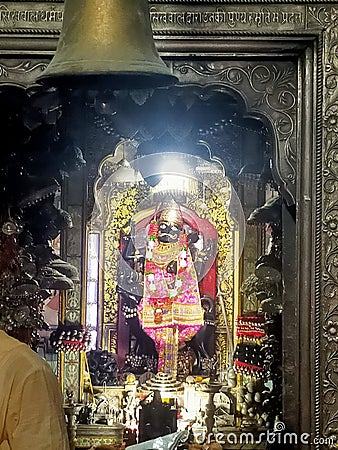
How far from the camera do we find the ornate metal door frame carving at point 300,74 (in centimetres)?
215

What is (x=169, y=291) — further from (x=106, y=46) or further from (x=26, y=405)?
(x=26, y=405)

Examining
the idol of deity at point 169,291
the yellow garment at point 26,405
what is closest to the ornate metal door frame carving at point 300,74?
the idol of deity at point 169,291

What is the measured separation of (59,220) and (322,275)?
72 cm

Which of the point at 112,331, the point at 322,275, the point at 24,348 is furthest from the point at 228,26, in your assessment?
the point at 24,348

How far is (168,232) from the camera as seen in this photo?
2486mm

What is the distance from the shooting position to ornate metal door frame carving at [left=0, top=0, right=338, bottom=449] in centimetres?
215

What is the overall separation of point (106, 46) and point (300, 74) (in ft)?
2.15

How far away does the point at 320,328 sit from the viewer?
2150 millimetres

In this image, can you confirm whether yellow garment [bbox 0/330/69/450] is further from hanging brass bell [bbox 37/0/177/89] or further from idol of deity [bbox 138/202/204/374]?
idol of deity [bbox 138/202/204/374]

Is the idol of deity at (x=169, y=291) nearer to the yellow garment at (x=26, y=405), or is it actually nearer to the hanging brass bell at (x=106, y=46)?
the hanging brass bell at (x=106, y=46)

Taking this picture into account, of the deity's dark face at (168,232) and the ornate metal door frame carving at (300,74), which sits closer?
the ornate metal door frame carving at (300,74)

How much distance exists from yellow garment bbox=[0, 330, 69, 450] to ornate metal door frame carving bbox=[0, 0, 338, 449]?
0.82 metres

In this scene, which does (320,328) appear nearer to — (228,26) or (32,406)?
(228,26)

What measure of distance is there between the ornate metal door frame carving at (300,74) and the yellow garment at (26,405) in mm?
823
